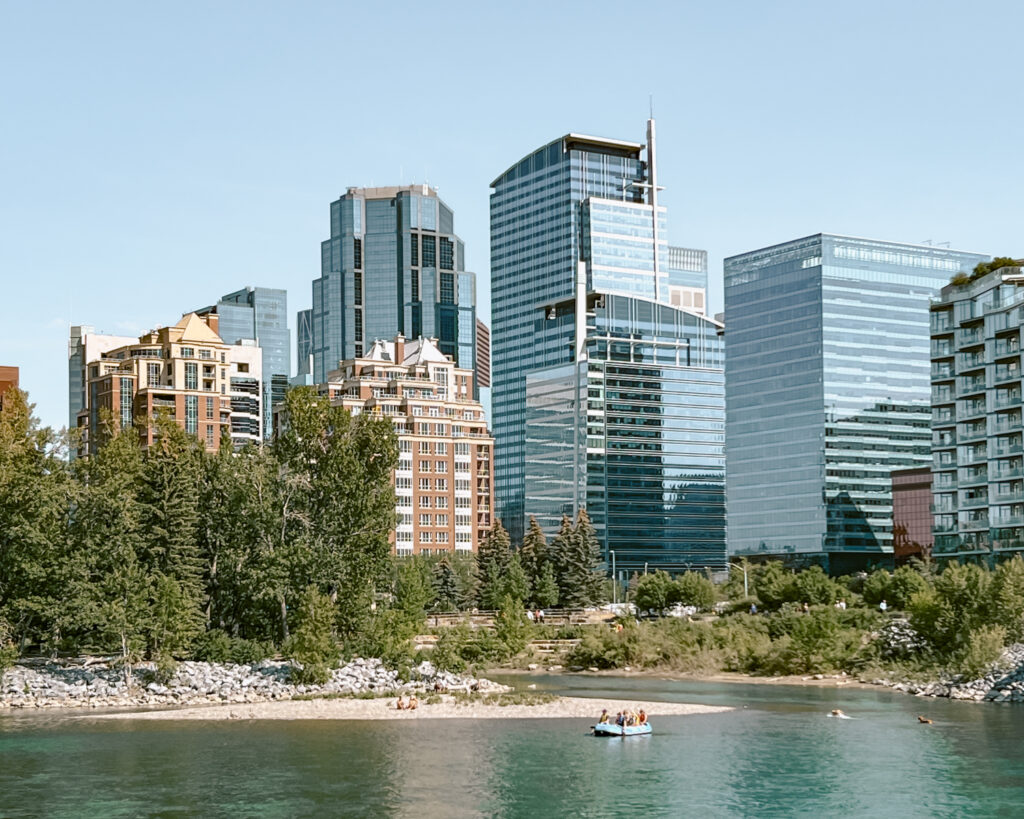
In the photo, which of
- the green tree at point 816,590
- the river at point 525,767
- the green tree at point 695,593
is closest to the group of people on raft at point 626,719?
the river at point 525,767

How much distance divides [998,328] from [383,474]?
9108 cm

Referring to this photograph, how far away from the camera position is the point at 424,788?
2736 inches

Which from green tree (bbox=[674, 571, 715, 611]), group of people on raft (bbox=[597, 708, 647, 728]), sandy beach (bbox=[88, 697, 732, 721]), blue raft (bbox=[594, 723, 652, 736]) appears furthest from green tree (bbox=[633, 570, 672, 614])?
blue raft (bbox=[594, 723, 652, 736])

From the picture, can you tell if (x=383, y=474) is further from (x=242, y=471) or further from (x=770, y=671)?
(x=770, y=671)

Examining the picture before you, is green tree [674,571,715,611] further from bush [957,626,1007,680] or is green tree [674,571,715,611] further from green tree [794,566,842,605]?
bush [957,626,1007,680]

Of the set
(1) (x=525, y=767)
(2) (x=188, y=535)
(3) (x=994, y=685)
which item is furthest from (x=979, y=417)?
(1) (x=525, y=767)

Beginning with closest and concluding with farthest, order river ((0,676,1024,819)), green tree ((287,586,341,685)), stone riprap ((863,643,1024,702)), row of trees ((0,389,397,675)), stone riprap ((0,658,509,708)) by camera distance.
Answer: river ((0,676,1024,819)) → stone riprap ((863,643,1024,702)) → stone riprap ((0,658,509,708)) → green tree ((287,586,341,685)) → row of trees ((0,389,397,675))

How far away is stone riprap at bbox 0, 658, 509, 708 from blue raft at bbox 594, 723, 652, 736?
97.6 ft

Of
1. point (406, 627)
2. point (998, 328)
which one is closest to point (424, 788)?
point (406, 627)

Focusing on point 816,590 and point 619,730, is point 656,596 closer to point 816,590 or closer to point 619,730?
point 816,590

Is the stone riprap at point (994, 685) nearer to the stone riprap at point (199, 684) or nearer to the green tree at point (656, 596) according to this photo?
the stone riprap at point (199, 684)

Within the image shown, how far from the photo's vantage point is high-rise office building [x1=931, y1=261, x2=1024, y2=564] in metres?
179

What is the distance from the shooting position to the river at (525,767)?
65375mm

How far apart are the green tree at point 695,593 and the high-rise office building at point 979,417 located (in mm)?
32724
